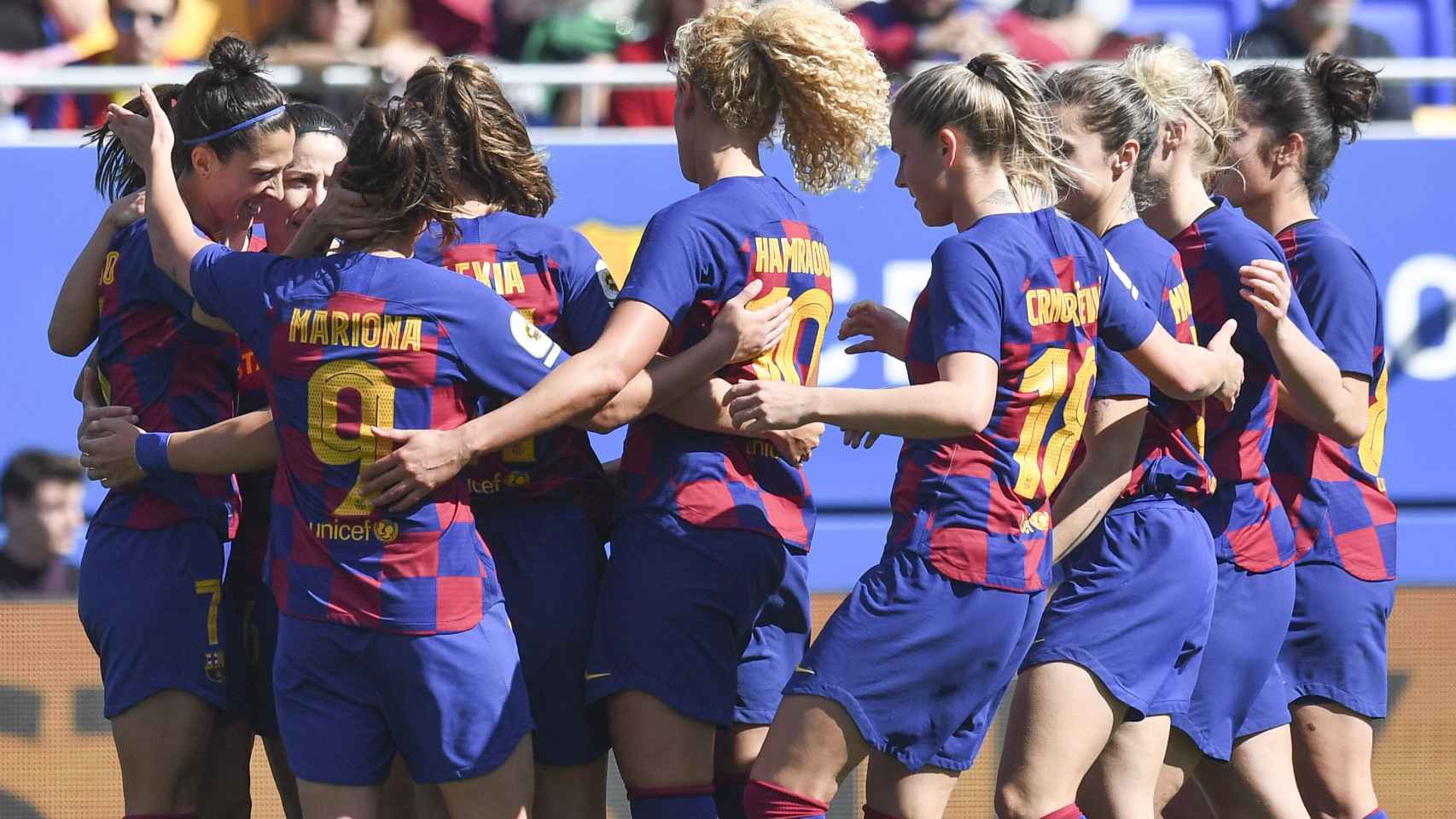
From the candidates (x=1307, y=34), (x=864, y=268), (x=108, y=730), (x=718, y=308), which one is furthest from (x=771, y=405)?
(x=1307, y=34)

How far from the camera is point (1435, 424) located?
5.30 meters

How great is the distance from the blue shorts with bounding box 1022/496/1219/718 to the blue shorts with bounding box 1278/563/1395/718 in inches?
20.2

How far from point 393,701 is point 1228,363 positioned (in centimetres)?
161

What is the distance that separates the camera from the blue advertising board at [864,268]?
5051 millimetres

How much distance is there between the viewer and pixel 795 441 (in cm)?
297

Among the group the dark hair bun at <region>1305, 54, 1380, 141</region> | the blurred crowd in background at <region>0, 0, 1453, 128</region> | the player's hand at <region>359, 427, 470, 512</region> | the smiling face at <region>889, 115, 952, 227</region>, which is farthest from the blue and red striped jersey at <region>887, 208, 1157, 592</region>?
the blurred crowd in background at <region>0, 0, 1453, 128</region>

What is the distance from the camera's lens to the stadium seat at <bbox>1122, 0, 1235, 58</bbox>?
251 inches

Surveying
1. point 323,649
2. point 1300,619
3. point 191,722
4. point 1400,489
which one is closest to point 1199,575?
point 1300,619

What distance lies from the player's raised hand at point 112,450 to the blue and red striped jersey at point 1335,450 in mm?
2349

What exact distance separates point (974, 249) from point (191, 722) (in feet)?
5.54

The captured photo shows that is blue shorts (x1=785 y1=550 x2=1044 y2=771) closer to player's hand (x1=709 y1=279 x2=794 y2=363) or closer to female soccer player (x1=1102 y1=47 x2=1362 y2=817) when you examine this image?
player's hand (x1=709 y1=279 x2=794 y2=363)

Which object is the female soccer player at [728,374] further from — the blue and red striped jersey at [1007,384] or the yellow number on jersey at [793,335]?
the blue and red striped jersey at [1007,384]

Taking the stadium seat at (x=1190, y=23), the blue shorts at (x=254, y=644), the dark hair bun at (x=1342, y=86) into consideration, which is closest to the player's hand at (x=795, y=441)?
the blue shorts at (x=254, y=644)

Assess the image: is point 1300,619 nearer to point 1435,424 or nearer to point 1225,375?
point 1225,375
